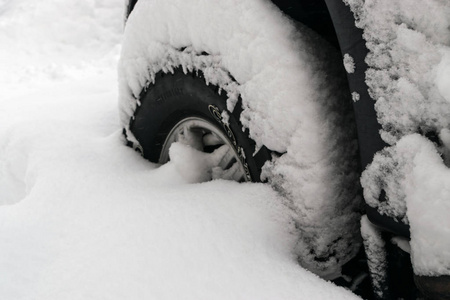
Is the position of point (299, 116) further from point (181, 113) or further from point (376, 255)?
point (181, 113)

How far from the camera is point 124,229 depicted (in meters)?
1.04

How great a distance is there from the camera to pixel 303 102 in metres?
0.90

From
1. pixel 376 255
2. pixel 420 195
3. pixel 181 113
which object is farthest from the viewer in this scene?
pixel 181 113

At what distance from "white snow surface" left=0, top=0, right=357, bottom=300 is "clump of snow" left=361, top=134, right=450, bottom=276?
0.17 metres

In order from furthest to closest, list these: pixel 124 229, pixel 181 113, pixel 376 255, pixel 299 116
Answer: pixel 181 113
pixel 124 229
pixel 299 116
pixel 376 255

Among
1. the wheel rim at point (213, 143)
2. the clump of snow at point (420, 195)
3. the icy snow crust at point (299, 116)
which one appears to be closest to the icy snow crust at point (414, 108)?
the clump of snow at point (420, 195)

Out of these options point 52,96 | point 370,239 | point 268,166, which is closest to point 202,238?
point 268,166

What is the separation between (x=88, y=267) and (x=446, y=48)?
2.63ft

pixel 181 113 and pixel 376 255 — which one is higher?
pixel 376 255

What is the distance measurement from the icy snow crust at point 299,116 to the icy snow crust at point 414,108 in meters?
0.18

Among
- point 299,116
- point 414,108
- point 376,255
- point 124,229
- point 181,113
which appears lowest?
point 124,229

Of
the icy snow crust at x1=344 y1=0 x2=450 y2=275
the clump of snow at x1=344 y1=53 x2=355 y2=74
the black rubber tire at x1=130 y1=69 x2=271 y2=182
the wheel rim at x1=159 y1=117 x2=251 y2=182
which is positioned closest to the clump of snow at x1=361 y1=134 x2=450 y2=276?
the icy snow crust at x1=344 y1=0 x2=450 y2=275

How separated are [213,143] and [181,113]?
146mm

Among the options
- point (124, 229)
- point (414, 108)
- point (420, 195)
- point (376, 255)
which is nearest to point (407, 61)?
point (414, 108)
